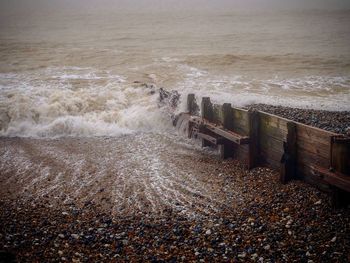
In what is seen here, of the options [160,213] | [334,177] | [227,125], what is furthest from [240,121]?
[160,213]

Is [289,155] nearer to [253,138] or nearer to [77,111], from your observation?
[253,138]

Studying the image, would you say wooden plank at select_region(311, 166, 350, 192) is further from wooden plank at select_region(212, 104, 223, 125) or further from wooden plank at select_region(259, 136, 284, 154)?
wooden plank at select_region(212, 104, 223, 125)

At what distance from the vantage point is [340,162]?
6.44 metres

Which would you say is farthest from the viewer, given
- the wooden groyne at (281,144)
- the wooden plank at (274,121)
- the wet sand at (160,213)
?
the wooden plank at (274,121)

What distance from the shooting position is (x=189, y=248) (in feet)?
19.3

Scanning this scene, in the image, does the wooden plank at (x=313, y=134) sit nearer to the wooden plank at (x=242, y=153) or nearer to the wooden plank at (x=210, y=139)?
the wooden plank at (x=242, y=153)

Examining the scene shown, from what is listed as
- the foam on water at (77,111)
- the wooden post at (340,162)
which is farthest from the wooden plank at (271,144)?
the foam on water at (77,111)

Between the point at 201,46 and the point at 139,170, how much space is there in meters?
35.6

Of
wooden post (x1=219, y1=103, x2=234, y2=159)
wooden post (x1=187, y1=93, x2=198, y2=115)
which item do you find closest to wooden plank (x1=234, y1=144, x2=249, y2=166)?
wooden post (x1=219, y1=103, x2=234, y2=159)

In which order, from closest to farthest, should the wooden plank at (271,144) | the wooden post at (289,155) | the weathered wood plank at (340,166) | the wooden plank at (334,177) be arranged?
1. the wooden plank at (334,177)
2. the weathered wood plank at (340,166)
3. the wooden post at (289,155)
4. the wooden plank at (271,144)

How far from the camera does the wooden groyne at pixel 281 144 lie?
254 inches

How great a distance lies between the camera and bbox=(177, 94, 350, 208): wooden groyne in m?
6.46

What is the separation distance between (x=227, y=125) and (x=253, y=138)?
4.34 feet

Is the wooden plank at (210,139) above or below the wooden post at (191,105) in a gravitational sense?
below
